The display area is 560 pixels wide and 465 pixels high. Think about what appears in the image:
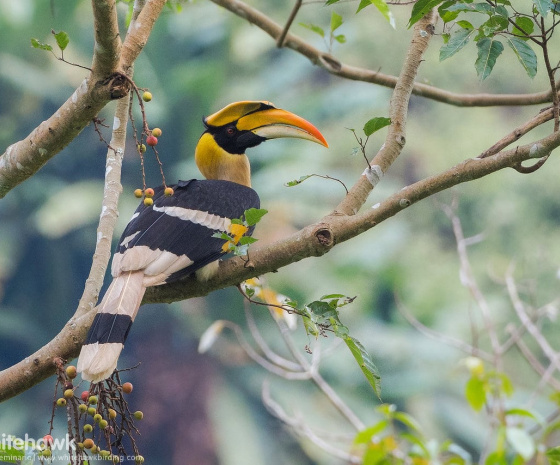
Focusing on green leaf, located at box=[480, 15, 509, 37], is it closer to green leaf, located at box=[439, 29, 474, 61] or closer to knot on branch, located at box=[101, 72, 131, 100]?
green leaf, located at box=[439, 29, 474, 61]

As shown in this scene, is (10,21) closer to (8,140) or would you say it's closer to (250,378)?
(8,140)

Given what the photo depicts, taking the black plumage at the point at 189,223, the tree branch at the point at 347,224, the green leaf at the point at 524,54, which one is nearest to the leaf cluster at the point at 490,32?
the green leaf at the point at 524,54

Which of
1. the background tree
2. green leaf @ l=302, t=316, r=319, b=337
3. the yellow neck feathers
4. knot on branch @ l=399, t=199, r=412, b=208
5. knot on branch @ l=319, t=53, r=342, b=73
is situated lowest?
green leaf @ l=302, t=316, r=319, b=337

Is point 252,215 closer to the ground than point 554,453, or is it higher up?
higher up

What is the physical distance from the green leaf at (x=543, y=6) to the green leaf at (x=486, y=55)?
0.09 m

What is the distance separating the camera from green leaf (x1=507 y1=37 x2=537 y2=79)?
1064 millimetres

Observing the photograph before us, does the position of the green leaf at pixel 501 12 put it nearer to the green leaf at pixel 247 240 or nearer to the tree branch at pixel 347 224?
the tree branch at pixel 347 224

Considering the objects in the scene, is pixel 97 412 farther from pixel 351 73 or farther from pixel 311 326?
pixel 351 73

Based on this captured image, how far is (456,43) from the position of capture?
3.71ft

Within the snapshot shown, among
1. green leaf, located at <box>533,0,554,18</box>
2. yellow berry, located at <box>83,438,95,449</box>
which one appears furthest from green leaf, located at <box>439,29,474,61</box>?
yellow berry, located at <box>83,438,95,449</box>

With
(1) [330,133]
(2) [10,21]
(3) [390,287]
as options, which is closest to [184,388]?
(3) [390,287]

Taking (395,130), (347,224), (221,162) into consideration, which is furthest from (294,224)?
(347,224)

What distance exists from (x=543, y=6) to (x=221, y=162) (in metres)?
1.15

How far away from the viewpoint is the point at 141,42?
1196 mm
